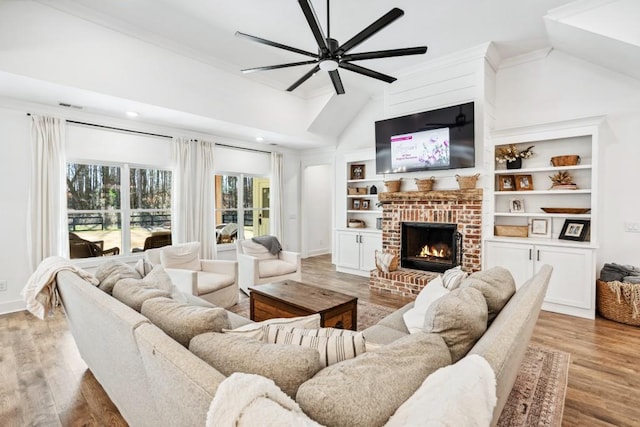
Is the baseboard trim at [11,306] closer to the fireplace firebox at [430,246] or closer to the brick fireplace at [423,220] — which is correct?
the brick fireplace at [423,220]

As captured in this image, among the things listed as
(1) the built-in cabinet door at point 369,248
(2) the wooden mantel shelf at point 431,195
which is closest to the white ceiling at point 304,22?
(2) the wooden mantel shelf at point 431,195

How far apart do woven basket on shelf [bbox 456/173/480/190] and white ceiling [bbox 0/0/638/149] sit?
1.66 m

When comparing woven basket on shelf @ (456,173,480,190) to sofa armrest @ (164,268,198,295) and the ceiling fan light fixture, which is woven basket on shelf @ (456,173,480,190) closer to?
the ceiling fan light fixture

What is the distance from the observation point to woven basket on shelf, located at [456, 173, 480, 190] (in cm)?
420

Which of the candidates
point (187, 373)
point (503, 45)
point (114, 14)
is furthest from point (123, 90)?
point (503, 45)

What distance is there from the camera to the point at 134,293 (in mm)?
1828

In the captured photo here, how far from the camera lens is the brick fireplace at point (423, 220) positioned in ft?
14.0

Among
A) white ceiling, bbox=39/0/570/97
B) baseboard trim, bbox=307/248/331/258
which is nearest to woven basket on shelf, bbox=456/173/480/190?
white ceiling, bbox=39/0/570/97

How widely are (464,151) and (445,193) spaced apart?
61 cm

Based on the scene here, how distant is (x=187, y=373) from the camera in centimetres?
96

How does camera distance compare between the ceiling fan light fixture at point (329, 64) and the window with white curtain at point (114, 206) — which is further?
the window with white curtain at point (114, 206)

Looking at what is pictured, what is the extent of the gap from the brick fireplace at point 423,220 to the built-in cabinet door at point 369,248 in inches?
20.0

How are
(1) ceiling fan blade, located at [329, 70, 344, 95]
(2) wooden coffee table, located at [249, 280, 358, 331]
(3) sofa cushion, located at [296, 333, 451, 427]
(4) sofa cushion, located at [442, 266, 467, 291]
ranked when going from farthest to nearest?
(1) ceiling fan blade, located at [329, 70, 344, 95]
(2) wooden coffee table, located at [249, 280, 358, 331]
(4) sofa cushion, located at [442, 266, 467, 291]
(3) sofa cushion, located at [296, 333, 451, 427]

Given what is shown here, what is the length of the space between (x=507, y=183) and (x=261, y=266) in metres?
3.65
